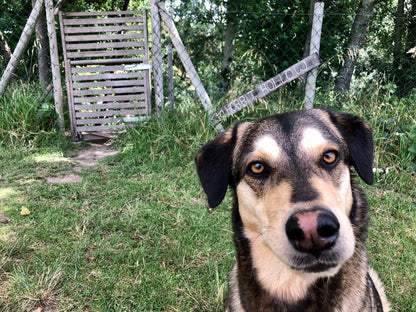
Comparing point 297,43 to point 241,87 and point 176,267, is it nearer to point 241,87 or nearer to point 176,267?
point 241,87

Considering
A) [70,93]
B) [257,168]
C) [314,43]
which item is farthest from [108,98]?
[257,168]

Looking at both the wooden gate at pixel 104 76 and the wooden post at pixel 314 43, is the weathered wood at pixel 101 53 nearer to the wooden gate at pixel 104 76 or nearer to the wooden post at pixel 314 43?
the wooden gate at pixel 104 76

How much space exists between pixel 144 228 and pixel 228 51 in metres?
6.18

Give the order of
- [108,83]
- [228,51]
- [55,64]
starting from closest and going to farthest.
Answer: [55,64], [108,83], [228,51]

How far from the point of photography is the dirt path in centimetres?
468

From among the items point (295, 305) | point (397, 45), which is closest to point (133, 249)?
point (295, 305)

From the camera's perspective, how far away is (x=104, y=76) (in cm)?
700

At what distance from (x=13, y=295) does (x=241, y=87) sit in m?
4.84

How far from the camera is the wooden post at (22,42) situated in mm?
6090

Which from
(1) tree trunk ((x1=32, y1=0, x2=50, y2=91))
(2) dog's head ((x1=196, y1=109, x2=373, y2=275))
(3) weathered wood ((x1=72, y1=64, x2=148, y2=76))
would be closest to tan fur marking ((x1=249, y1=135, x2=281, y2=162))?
(2) dog's head ((x1=196, y1=109, x2=373, y2=275))

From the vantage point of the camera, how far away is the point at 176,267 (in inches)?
115

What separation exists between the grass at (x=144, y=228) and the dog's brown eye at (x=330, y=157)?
1.38 metres

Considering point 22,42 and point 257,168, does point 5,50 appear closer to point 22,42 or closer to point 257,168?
point 22,42

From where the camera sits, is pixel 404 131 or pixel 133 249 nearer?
pixel 133 249
